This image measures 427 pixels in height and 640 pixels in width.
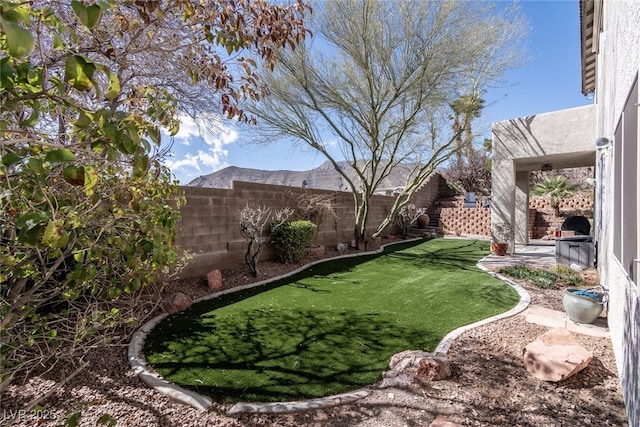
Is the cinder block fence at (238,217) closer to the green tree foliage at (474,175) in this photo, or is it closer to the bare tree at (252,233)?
the bare tree at (252,233)

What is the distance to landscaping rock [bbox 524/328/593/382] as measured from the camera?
3.62 m

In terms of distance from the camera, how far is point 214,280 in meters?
7.75

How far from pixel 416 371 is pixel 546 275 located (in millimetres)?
6353

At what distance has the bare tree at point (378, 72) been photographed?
33.4 ft

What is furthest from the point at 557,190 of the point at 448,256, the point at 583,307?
the point at 583,307

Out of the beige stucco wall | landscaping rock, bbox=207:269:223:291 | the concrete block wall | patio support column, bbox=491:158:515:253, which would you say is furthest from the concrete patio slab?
the concrete block wall

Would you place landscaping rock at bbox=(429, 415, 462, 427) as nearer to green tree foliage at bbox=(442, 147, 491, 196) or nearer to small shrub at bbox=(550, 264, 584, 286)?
small shrub at bbox=(550, 264, 584, 286)

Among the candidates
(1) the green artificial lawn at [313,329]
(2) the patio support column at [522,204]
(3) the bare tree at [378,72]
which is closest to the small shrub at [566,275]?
(1) the green artificial lawn at [313,329]

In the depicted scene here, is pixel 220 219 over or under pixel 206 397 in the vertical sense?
over

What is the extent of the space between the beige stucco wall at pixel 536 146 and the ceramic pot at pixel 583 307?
602 cm

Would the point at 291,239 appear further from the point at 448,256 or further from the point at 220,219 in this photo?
the point at 448,256

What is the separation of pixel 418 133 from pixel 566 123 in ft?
17.9

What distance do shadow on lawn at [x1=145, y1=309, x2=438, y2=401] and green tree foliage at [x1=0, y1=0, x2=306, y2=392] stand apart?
144 centimetres

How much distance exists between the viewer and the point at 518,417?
3.09 meters
